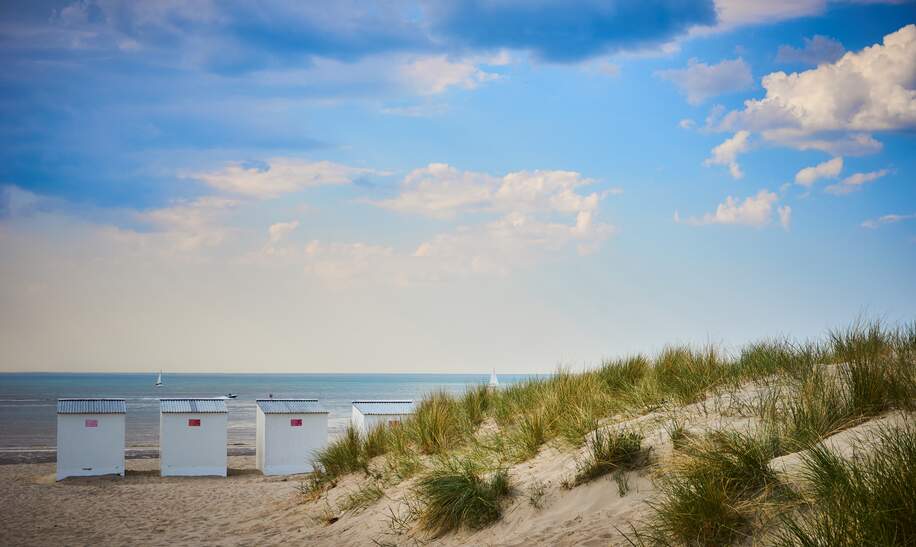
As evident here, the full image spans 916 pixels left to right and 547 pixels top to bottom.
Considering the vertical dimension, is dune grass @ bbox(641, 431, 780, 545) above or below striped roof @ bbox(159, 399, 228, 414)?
above

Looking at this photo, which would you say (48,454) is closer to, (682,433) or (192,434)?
(192,434)

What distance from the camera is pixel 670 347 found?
11195 mm

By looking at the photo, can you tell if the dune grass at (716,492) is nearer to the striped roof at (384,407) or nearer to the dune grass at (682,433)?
the dune grass at (682,433)

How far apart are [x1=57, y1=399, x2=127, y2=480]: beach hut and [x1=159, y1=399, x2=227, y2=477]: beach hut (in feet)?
4.93

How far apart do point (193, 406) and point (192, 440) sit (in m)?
1.23

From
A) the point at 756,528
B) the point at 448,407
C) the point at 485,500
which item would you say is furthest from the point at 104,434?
the point at 756,528

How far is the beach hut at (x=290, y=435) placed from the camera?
25625mm

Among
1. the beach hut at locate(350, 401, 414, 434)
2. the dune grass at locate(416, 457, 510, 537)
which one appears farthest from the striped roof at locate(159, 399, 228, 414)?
the dune grass at locate(416, 457, 510, 537)

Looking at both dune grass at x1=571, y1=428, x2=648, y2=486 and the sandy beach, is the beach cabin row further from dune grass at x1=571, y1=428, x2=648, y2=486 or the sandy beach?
dune grass at x1=571, y1=428, x2=648, y2=486

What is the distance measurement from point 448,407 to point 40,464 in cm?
2612

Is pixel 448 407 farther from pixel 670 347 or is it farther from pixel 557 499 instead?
pixel 557 499

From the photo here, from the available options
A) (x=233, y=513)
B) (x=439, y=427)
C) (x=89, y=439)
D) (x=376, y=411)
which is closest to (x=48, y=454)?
(x=89, y=439)

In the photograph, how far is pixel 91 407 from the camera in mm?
25281

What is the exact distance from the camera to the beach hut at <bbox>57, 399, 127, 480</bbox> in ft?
81.1
